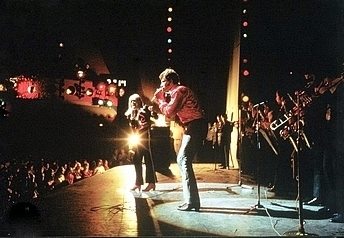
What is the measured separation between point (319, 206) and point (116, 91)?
12.6 feet

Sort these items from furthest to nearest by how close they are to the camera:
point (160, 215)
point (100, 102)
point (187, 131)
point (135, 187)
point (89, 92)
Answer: point (89, 92)
point (100, 102)
point (135, 187)
point (187, 131)
point (160, 215)

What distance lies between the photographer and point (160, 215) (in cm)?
448

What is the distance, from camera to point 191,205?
465cm

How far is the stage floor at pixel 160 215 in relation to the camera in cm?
403

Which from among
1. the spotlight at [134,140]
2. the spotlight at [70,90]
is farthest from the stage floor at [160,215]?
the spotlight at [70,90]

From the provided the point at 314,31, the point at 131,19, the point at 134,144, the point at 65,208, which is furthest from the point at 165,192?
the point at 314,31

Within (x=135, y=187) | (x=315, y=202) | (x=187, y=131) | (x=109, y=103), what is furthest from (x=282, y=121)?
(x=109, y=103)

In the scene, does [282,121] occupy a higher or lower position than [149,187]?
higher

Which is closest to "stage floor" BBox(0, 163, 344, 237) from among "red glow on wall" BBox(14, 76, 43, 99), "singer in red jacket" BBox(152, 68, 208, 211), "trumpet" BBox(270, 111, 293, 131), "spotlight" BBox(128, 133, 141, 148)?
"singer in red jacket" BBox(152, 68, 208, 211)

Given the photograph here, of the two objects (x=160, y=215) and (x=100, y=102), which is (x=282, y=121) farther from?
(x=100, y=102)

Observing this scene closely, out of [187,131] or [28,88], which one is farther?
[28,88]

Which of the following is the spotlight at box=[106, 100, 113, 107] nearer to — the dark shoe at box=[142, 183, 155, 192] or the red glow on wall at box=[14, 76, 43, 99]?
the dark shoe at box=[142, 183, 155, 192]

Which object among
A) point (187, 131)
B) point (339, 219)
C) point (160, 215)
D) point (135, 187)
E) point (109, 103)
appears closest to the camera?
point (339, 219)

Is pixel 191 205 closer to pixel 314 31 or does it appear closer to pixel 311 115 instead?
pixel 311 115
